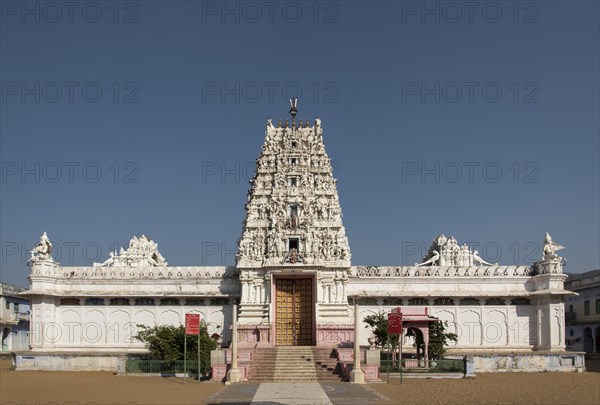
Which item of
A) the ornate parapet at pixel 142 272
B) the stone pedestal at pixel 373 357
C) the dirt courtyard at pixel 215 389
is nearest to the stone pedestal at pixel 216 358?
the dirt courtyard at pixel 215 389

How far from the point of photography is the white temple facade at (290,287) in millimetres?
42031

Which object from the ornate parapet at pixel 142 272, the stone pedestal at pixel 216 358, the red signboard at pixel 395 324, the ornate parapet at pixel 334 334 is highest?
the ornate parapet at pixel 142 272

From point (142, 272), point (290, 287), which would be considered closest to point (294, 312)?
point (290, 287)

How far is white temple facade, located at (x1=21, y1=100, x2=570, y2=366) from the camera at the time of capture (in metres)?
42.0

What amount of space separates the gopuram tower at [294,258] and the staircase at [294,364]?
293cm

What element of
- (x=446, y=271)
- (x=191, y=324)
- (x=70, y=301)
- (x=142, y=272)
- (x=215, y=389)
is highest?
(x=446, y=271)

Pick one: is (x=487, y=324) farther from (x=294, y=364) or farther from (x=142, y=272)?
(x=142, y=272)

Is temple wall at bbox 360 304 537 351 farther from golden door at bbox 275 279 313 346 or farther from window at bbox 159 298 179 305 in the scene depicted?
window at bbox 159 298 179 305

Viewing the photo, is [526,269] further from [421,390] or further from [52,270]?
[52,270]

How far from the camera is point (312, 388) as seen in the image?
93.3 feet

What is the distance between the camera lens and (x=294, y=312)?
41375mm

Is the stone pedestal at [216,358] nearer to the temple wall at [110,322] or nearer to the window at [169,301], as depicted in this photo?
the temple wall at [110,322]

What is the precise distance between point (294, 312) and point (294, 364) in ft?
24.0

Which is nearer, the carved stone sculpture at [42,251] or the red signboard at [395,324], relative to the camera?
the red signboard at [395,324]
